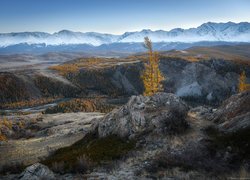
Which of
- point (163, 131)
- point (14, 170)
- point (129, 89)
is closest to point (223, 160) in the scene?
point (163, 131)

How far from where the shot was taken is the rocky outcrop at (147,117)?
96.2 ft

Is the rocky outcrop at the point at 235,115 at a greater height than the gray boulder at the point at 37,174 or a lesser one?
greater

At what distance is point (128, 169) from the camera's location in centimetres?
2244

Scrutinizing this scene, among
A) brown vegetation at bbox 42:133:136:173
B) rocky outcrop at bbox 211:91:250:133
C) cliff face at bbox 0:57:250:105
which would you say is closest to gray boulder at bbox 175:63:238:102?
cliff face at bbox 0:57:250:105

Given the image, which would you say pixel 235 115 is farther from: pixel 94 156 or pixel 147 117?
pixel 94 156

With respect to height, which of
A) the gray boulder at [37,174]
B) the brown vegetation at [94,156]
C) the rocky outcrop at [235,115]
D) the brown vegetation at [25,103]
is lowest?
the brown vegetation at [25,103]

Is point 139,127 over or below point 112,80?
over

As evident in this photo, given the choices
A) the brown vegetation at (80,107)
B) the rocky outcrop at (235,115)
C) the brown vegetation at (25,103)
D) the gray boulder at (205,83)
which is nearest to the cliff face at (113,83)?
the gray boulder at (205,83)

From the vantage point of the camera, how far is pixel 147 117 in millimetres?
31094

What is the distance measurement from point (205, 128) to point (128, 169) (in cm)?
1118

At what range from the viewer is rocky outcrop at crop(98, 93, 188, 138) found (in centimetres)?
2931

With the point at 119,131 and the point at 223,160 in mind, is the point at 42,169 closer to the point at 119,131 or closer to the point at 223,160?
the point at 119,131

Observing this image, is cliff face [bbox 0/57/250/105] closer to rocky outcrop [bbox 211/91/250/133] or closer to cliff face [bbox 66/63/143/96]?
cliff face [bbox 66/63/143/96]

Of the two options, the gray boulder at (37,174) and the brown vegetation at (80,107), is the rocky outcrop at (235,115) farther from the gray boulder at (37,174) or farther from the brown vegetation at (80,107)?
the brown vegetation at (80,107)
